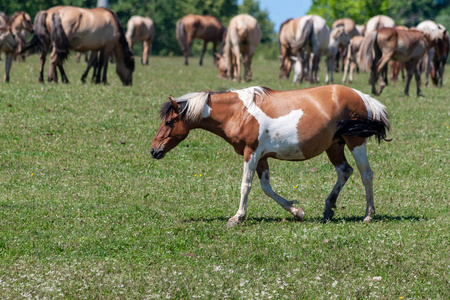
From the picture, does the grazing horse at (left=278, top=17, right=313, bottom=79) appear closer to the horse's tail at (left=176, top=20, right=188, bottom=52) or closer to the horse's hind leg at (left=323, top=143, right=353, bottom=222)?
the horse's tail at (left=176, top=20, right=188, bottom=52)

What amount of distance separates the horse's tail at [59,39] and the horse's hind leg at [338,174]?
14397 millimetres

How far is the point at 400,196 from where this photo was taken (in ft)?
40.3

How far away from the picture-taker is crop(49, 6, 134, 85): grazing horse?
2286cm

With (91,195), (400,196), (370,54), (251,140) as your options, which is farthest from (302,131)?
(370,54)

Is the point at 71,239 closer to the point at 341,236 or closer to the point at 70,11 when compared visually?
the point at 341,236

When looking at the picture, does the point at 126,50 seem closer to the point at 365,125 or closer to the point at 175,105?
the point at 175,105

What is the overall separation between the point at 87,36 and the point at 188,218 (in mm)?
14359

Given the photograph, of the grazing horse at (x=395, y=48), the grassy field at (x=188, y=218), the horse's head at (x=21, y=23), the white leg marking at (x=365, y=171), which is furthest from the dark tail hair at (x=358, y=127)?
the horse's head at (x=21, y=23)

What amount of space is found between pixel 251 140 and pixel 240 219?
119 centimetres

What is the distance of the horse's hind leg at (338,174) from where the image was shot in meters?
10.5

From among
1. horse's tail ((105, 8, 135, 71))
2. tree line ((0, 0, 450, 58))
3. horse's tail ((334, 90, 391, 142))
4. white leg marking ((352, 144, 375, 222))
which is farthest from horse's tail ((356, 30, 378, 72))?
tree line ((0, 0, 450, 58))

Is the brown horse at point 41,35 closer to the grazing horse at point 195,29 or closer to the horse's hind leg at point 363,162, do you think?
the horse's hind leg at point 363,162

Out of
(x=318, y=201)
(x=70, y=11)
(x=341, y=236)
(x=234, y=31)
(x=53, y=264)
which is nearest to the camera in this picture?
(x=53, y=264)

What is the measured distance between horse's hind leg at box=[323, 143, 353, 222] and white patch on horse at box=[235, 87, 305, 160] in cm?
85
